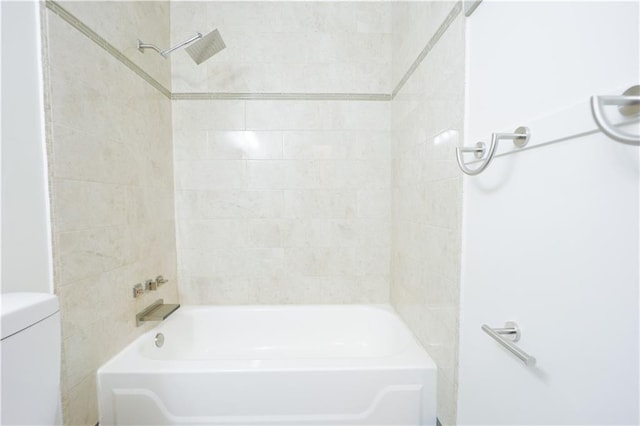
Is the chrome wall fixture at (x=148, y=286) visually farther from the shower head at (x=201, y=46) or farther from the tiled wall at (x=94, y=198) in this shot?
the shower head at (x=201, y=46)

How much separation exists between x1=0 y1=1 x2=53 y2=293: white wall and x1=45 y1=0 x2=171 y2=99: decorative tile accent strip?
0.25ft

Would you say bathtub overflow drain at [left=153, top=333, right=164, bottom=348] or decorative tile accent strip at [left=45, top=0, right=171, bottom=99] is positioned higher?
decorative tile accent strip at [left=45, top=0, right=171, bottom=99]

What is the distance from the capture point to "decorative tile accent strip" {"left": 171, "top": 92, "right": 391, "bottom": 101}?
5.91 feet

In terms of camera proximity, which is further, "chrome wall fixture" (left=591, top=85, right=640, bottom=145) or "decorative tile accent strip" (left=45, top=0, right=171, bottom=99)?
"decorative tile accent strip" (left=45, top=0, right=171, bottom=99)

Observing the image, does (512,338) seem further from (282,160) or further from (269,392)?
(282,160)

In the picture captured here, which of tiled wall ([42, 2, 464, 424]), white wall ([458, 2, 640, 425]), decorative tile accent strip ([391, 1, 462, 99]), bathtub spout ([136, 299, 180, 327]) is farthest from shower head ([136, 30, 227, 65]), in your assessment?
bathtub spout ([136, 299, 180, 327])

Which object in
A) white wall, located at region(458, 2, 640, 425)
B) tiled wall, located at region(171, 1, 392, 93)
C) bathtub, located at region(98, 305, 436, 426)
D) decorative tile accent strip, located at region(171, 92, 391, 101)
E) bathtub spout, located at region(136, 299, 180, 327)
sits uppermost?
tiled wall, located at region(171, 1, 392, 93)

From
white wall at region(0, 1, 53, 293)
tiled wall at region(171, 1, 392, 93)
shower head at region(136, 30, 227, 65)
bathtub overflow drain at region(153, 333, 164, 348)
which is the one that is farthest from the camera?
tiled wall at region(171, 1, 392, 93)

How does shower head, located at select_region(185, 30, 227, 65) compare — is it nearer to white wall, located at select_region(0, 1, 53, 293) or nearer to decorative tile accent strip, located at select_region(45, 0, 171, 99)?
decorative tile accent strip, located at select_region(45, 0, 171, 99)

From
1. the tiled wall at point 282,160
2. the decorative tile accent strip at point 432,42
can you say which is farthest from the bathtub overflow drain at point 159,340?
the decorative tile accent strip at point 432,42

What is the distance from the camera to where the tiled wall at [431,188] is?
3.28ft

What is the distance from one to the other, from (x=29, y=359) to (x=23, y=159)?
24.1 inches

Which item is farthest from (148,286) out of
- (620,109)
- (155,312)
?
(620,109)

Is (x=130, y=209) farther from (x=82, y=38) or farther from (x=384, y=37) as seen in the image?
(x=384, y=37)
